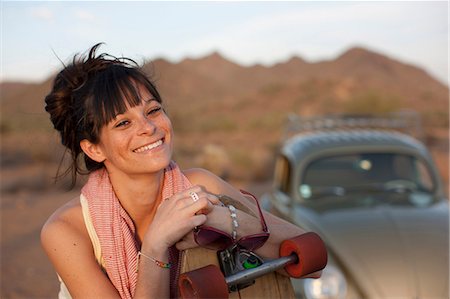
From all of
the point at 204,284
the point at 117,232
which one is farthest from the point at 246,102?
the point at 204,284

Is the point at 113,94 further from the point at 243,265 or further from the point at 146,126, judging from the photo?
the point at 243,265

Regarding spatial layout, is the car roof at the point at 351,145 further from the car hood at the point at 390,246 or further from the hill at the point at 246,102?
the hill at the point at 246,102

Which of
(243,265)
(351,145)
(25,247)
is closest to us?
(243,265)

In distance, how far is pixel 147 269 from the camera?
5.09 feet

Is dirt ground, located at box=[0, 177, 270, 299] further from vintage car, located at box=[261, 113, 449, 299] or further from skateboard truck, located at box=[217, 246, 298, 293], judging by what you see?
skateboard truck, located at box=[217, 246, 298, 293]

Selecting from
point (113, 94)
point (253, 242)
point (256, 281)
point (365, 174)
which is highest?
point (113, 94)

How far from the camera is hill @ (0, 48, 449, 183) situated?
14.9 m

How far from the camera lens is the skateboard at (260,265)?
1561mm

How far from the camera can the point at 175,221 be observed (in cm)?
153

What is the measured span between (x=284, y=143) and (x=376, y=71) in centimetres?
5951

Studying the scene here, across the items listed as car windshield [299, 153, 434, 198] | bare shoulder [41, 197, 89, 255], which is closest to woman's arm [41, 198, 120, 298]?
bare shoulder [41, 197, 89, 255]

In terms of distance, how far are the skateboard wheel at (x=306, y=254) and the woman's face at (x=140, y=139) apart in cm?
56

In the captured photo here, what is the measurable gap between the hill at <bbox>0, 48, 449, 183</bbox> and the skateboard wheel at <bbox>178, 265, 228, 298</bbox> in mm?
1114

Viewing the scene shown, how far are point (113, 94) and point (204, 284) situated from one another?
0.88m
